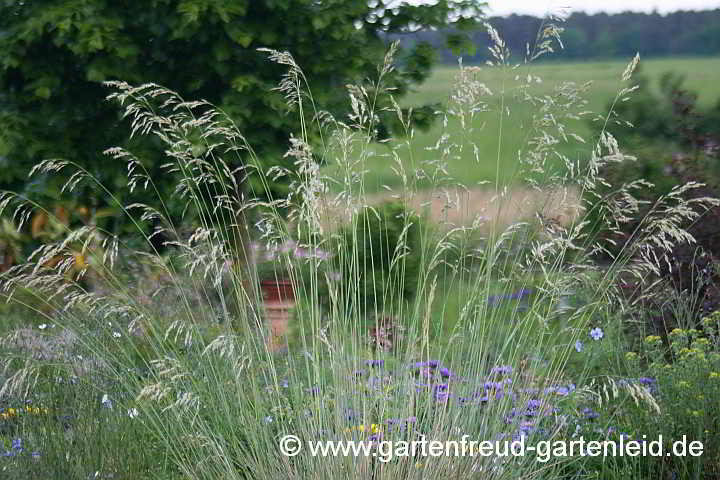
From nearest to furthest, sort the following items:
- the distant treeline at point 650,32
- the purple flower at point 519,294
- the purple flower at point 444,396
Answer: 1. the purple flower at point 444,396
2. the purple flower at point 519,294
3. the distant treeline at point 650,32

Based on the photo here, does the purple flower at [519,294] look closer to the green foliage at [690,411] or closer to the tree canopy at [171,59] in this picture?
the green foliage at [690,411]

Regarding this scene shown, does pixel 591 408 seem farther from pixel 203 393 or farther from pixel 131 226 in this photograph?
pixel 131 226

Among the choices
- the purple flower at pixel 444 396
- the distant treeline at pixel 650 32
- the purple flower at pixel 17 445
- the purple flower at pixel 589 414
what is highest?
the distant treeline at pixel 650 32

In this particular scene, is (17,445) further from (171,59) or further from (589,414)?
(171,59)

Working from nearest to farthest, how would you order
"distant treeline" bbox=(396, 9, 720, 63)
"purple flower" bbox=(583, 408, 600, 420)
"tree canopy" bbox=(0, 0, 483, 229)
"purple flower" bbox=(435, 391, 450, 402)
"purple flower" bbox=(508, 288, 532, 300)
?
"purple flower" bbox=(435, 391, 450, 402) < "purple flower" bbox=(508, 288, 532, 300) < "purple flower" bbox=(583, 408, 600, 420) < "tree canopy" bbox=(0, 0, 483, 229) < "distant treeline" bbox=(396, 9, 720, 63)

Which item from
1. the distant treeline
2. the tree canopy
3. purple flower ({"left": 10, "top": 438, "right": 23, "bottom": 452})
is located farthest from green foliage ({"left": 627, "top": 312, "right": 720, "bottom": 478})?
the distant treeline

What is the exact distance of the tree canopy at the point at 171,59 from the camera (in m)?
5.36

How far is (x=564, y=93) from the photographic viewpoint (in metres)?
2.70

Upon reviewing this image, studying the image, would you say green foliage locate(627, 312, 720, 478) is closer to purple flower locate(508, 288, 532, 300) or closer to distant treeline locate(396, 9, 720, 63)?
purple flower locate(508, 288, 532, 300)

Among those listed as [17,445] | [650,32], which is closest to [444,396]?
[17,445]

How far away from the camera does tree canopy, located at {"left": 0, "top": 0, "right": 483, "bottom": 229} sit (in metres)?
5.36

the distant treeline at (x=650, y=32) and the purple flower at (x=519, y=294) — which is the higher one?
the distant treeline at (x=650, y=32)

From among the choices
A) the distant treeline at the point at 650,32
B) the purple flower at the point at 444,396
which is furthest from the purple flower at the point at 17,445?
the distant treeline at the point at 650,32

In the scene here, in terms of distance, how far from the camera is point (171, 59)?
594 centimetres
